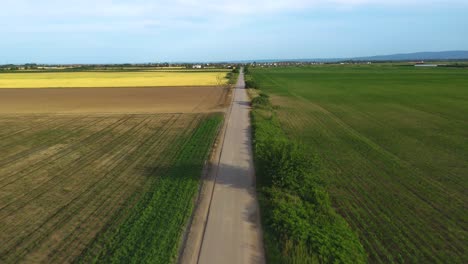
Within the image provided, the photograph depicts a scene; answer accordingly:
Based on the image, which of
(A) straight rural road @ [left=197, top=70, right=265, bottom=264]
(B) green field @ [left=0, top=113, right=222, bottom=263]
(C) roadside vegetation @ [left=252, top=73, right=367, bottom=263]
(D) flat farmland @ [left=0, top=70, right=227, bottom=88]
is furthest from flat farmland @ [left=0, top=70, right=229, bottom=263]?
(D) flat farmland @ [left=0, top=70, right=227, bottom=88]

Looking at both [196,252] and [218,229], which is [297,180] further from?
[196,252]

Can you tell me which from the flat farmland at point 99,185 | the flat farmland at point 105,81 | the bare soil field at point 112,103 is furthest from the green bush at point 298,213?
the flat farmland at point 105,81

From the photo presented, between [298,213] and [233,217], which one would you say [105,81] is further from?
[298,213]

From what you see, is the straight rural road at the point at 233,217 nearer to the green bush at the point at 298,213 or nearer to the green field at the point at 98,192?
the green bush at the point at 298,213

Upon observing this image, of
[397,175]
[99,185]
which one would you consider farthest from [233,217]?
[397,175]

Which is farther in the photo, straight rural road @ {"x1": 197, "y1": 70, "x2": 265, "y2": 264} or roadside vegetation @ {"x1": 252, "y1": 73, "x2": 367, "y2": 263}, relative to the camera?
straight rural road @ {"x1": 197, "y1": 70, "x2": 265, "y2": 264}

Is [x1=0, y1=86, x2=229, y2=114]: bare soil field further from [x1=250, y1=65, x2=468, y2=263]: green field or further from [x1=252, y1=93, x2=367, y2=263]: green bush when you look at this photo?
[x1=252, y1=93, x2=367, y2=263]: green bush
